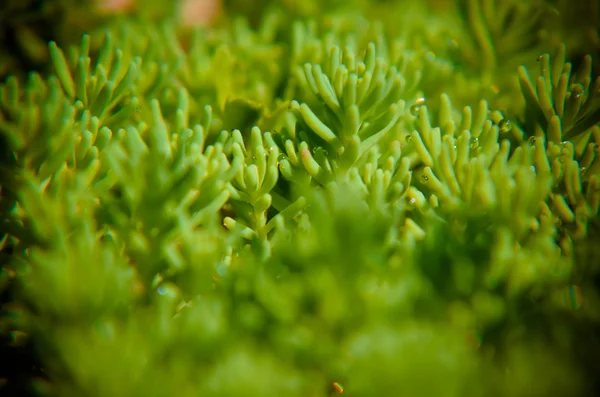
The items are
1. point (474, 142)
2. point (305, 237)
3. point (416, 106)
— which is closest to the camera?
point (305, 237)

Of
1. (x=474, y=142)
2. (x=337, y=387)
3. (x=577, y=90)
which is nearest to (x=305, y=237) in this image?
(x=337, y=387)

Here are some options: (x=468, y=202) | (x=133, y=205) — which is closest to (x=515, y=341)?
(x=468, y=202)

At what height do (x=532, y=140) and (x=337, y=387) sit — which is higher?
(x=532, y=140)

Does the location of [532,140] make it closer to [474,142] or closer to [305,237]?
[474,142]

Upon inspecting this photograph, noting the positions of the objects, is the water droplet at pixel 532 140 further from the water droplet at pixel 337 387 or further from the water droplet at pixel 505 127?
the water droplet at pixel 337 387

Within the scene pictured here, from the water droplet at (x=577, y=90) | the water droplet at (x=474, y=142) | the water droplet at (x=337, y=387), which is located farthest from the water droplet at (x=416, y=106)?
the water droplet at (x=337, y=387)

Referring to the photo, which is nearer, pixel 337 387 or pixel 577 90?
pixel 337 387

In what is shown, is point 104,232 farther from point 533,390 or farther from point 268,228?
point 533,390

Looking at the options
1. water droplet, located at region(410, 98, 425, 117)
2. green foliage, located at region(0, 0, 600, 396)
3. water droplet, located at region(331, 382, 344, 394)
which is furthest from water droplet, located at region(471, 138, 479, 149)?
water droplet, located at region(331, 382, 344, 394)

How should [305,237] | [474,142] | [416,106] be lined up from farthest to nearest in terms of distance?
[416,106] < [474,142] < [305,237]
